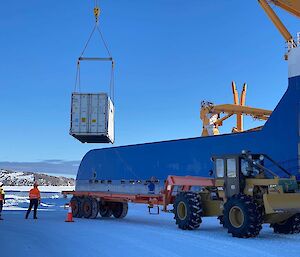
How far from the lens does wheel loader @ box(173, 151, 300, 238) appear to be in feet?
38.7

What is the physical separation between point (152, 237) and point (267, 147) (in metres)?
9.02

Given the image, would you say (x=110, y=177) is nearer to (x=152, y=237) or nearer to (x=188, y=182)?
(x=188, y=182)

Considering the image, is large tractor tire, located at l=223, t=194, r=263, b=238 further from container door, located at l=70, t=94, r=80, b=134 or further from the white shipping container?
container door, located at l=70, t=94, r=80, b=134

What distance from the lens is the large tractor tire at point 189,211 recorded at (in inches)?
535

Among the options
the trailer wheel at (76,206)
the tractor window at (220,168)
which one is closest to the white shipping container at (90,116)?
the trailer wheel at (76,206)

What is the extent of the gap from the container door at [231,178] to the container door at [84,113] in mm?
11820

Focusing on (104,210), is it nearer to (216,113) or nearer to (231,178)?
(231,178)

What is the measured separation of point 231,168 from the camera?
13414mm

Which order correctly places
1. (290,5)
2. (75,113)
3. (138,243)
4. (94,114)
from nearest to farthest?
(138,243) → (94,114) → (75,113) → (290,5)

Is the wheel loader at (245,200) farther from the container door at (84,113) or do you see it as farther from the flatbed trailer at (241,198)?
the container door at (84,113)

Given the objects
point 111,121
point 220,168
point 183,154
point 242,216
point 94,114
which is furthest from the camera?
point 111,121

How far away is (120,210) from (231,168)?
8184mm

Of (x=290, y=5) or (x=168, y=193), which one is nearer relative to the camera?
(x=168, y=193)

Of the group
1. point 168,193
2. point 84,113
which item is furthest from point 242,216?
point 84,113
